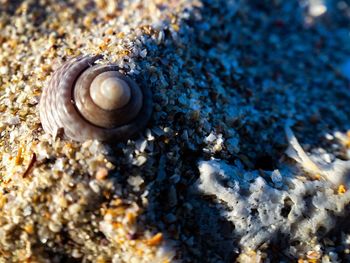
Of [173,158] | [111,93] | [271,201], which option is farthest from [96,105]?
[271,201]

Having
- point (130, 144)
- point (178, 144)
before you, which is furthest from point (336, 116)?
point (130, 144)

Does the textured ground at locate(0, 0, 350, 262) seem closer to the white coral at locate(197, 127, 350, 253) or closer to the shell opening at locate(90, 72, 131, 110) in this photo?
the white coral at locate(197, 127, 350, 253)

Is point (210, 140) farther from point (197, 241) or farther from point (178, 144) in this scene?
point (197, 241)

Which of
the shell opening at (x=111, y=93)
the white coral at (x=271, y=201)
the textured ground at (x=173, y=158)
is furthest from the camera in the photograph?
the white coral at (x=271, y=201)

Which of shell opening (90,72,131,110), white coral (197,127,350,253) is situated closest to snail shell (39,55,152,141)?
shell opening (90,72,131,110)

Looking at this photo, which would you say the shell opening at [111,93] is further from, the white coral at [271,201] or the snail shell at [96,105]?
the white coral at [271,201]

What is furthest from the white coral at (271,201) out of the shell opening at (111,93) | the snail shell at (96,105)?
the shell opening at (111,93)

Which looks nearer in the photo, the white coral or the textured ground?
the textured ground

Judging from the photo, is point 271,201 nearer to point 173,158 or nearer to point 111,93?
point 173,158
